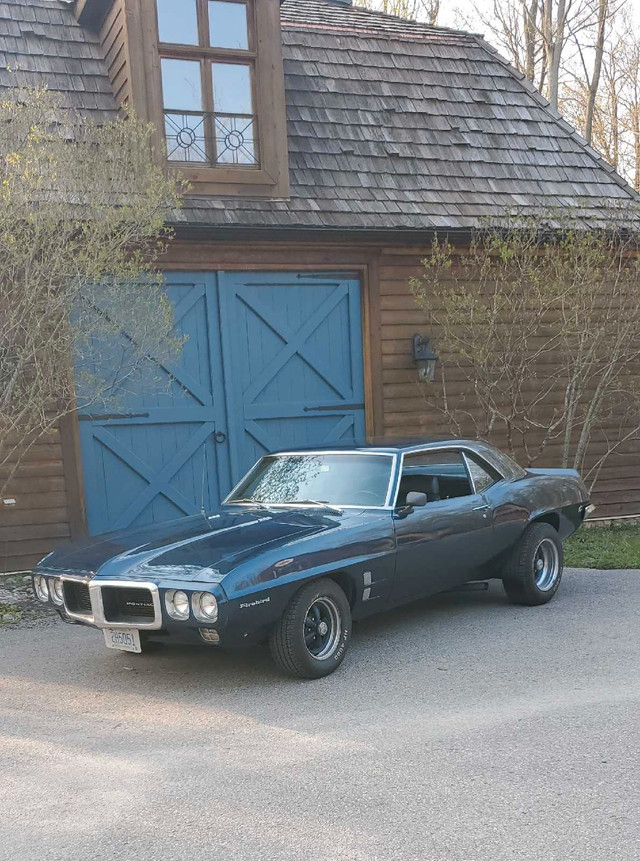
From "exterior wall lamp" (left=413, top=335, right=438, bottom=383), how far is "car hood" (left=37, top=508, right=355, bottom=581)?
476 cm

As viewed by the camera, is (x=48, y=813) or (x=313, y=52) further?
(x=313, y=52)

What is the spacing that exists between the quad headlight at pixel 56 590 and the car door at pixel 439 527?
82.1 inches

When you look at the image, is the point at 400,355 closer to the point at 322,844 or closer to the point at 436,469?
the point at 436,469

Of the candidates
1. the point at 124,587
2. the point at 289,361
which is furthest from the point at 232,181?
the point at 124,587

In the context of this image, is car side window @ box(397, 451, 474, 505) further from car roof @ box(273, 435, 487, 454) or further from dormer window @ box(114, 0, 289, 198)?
dormer window @ box(114, 0, 289, 198)

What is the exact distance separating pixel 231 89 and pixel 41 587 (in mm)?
6383

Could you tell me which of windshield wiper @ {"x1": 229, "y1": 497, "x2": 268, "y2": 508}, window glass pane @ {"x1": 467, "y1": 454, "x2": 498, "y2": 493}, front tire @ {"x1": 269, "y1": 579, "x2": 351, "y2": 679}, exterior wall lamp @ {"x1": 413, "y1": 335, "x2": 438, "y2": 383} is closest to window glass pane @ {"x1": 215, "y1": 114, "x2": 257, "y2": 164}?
exterior wall lamp @ {"x1": 413, "y1": 335, "x2": 438, "y2": 383}

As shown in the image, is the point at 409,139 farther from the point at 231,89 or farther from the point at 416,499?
the point at 416,499

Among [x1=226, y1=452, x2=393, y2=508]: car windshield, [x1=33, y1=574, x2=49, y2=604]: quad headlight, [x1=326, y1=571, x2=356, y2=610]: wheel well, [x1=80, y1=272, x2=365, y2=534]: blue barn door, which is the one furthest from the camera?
[x1=80, y1=272, x2=365, y2=534]: blue barn door

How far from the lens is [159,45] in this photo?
30.5 ft

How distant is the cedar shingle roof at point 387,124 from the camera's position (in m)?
9.74

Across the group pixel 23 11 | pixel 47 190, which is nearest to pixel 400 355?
pixel 47 190

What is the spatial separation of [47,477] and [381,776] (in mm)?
6237

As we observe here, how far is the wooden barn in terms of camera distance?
9258 mm
